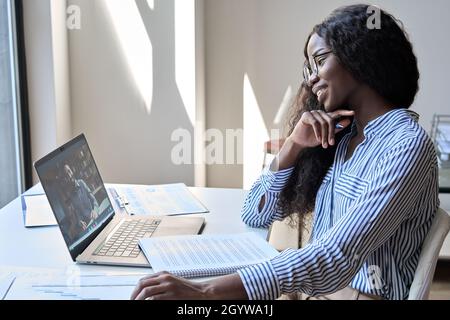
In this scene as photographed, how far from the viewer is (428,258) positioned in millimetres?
1033

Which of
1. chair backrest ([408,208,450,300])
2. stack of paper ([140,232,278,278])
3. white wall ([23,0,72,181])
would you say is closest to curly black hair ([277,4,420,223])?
chair backrest ([408,208,450,300])

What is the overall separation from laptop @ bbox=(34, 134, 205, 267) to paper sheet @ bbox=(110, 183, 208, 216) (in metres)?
0.07

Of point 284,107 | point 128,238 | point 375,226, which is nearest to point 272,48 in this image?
point 284,107

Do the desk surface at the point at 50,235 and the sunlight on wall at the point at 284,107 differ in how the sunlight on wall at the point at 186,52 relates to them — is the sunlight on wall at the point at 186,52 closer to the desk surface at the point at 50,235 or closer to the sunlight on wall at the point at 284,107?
the sunlight on wall at the point at 284,107

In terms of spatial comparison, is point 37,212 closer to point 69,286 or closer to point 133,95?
point 69,286

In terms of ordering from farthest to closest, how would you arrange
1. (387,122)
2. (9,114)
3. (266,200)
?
(9,114) → (266,200) → (387,122)

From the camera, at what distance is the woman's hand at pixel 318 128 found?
1318 mm

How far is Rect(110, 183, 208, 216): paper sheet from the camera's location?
153 centimetres

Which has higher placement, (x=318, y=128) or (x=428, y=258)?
(x=318, y=128)

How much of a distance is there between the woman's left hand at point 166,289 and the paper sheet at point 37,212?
58 centimetres

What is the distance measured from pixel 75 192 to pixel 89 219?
76 millimetres

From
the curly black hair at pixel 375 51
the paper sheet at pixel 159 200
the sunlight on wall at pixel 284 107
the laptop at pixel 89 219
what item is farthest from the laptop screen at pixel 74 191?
the sunlight on wall at pixel 284 107

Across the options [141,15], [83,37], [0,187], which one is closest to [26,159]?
[0,187]

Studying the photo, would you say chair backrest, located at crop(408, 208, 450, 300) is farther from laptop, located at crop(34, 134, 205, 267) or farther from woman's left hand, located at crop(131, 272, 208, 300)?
laptop, located at crop(34, 134, 205, 267)
